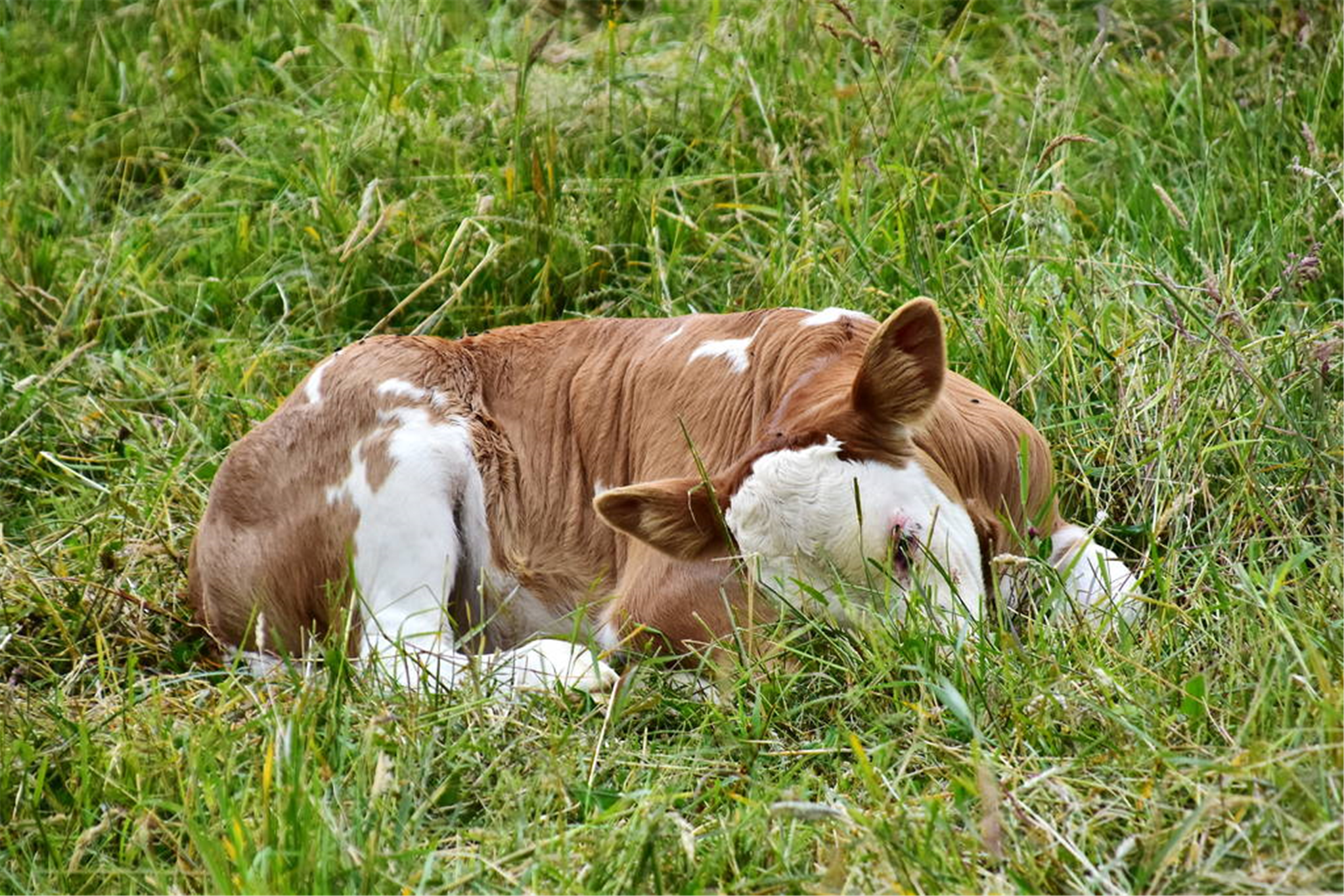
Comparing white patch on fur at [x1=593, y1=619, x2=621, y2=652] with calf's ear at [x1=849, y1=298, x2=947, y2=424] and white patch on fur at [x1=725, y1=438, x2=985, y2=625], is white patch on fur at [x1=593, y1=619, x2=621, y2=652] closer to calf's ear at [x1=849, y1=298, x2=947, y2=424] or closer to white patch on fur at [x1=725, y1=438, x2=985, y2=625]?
white patch on fur at [x1=725, y1=438, x2=985, y2=625]

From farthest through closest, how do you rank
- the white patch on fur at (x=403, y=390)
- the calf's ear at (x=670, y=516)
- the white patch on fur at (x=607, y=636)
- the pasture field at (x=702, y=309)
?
the white patch on fur at (x=403, y=390), the white patch on fur at (x=607, y=636), the calf's ear at (x=670, y=516), the pasture field at (x=702, y=309)

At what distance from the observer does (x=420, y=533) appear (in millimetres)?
4312

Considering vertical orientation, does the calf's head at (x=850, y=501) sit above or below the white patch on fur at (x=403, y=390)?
above

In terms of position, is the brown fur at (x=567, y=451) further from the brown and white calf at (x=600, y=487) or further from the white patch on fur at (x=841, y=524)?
the white patch on fur at (x=841, y=524)

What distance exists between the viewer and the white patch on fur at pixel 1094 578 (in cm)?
342

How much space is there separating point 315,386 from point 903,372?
1706 mm

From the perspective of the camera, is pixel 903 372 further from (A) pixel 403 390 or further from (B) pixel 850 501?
(A) pixel 403 390

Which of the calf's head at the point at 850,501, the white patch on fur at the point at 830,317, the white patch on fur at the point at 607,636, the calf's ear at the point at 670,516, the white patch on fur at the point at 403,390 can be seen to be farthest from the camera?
the white patch on fur at the point at 403,390

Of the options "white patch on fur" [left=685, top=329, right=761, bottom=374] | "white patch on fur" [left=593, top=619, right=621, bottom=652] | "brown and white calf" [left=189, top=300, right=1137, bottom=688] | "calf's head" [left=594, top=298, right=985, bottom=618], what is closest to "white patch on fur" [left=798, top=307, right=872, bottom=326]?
"brown and white calf" [left=189, top=300, right=1137, bottom=688]

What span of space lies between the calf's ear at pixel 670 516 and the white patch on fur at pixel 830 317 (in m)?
0.71

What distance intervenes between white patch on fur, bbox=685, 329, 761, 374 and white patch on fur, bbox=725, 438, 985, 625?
2.39 ft

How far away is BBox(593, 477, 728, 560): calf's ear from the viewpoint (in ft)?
12.1

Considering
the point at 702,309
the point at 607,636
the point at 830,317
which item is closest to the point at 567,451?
the point at 607,636

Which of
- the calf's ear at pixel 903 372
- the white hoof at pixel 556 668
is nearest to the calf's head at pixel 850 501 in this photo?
the calf's ear at pixel 903 372
